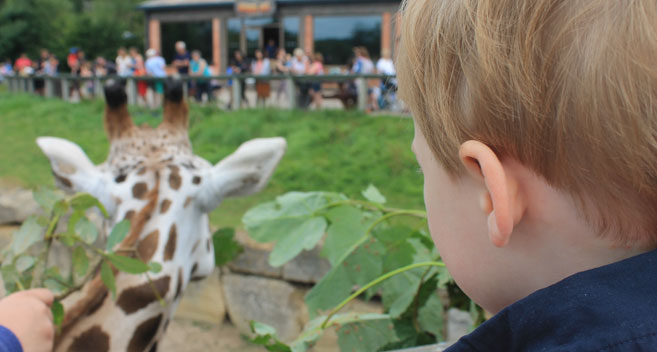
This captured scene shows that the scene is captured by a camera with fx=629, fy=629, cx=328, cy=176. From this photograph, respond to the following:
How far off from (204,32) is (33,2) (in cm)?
1702

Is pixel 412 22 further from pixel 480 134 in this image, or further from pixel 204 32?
pixel 204 32

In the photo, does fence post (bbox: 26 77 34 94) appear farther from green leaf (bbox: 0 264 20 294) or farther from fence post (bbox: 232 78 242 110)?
green leaf (bbox: 0 264 20 294)

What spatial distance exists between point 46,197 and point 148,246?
0.28 meters

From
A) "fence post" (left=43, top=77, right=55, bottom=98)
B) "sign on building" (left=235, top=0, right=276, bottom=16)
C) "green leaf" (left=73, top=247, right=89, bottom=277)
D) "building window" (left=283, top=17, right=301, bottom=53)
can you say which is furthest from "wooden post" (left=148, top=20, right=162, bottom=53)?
"green leaf" (left=73, top=247, right=89, bottom=277)

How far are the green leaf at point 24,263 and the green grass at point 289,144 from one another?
2.28m

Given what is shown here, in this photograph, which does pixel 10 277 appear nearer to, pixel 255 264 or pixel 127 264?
pixel 127 264

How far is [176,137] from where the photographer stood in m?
1.89

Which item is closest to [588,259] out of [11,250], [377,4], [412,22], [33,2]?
[412,22]

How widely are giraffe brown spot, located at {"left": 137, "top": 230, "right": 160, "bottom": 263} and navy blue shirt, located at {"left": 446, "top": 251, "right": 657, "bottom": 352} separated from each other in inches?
45.7

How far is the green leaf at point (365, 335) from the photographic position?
1463mm

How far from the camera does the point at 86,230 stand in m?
1.47

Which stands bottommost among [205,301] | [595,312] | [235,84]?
[205,301]

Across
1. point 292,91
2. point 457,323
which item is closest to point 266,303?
point 457,323

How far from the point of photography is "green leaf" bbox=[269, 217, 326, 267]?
1.53 meters
